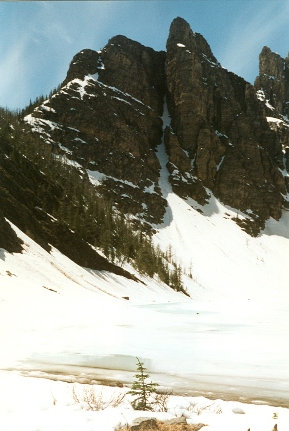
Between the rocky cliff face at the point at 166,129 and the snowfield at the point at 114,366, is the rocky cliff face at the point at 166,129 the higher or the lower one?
the higher one

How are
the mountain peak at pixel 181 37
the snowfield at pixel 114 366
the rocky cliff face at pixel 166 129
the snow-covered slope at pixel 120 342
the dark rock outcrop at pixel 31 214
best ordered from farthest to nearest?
the mountain peak at pixel 181 37 < the rocky cliff face at pixel 166 129 < the dark rock outcrop at pixel 31 214 < the snow-covered slope at pixel 120 342 < the snowfield at pixel 114 366

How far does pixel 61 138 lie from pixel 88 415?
144 metres

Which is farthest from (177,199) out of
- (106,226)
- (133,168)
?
(106,226)

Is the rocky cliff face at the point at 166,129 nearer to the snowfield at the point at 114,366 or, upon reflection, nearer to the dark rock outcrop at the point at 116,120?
the dark rock outcrop at the point at 116,120

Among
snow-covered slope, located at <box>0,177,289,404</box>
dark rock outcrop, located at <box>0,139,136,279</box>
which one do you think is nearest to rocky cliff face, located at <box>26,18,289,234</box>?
dark rock outcrop, located at <box>0,139,136,279</box>

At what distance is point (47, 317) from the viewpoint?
58.6 feet

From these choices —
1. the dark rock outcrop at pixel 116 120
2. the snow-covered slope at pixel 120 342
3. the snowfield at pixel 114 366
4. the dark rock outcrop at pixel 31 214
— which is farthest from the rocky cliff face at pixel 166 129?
the snowfield at pixel 114 366

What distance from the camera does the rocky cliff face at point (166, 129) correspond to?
143 m

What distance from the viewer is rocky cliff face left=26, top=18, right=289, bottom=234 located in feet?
470

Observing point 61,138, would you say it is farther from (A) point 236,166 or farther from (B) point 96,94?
(A) point 236,166

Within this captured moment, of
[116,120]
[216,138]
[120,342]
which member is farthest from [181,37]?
[120,342]

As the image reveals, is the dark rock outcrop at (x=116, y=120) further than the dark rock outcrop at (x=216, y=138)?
No

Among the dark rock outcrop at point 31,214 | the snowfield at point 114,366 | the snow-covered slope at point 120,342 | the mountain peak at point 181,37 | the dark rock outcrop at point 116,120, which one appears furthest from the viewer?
the mountain peak at point 181,37

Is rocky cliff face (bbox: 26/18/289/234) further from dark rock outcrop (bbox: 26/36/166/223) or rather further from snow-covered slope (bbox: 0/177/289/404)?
snow-covered slope (bbox: 0/177/289/404)
